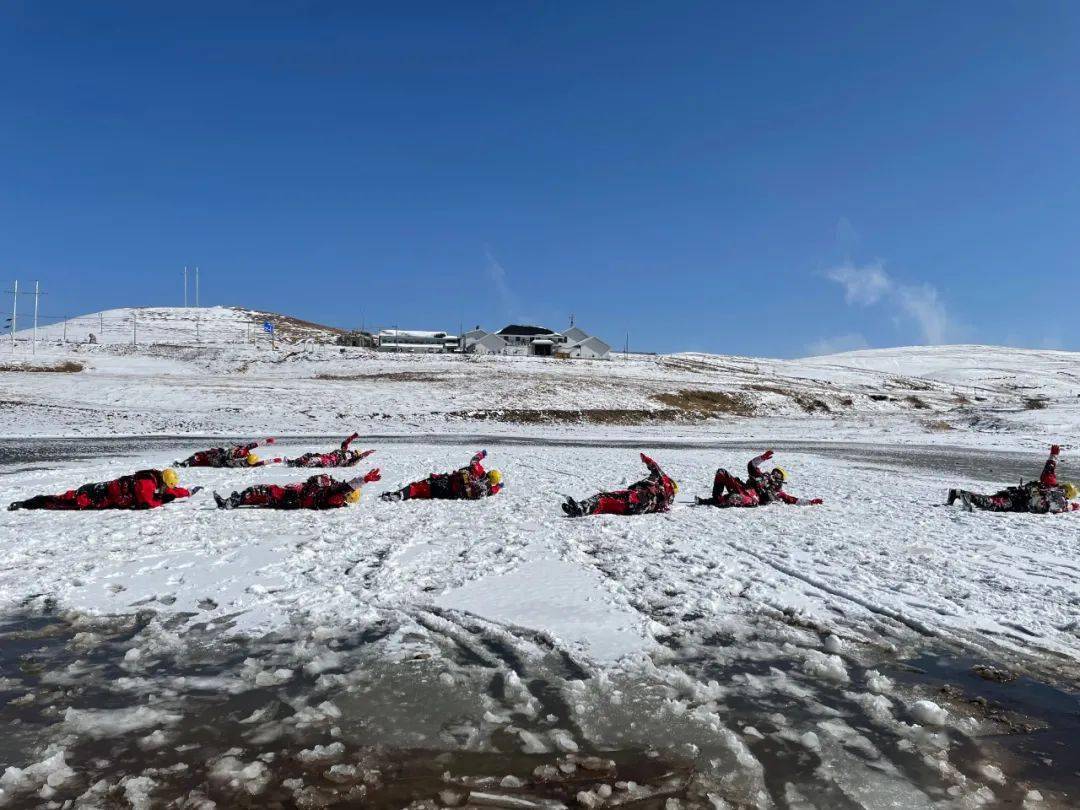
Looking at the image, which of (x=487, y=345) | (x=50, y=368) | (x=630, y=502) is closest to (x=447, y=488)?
(x=630, y=502)

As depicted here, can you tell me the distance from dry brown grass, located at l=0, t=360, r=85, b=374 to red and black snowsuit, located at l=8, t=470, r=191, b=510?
→ 56580 mm

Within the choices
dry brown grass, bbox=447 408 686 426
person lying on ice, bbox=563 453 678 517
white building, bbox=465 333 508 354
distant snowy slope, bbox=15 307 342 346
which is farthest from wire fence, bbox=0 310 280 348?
person lying on ice, bbox=563 453 678 517

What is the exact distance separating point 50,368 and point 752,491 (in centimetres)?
6835

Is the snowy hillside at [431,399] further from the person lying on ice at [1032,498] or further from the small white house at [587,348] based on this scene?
the small white house at [587,348]

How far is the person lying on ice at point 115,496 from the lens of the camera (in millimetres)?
12688

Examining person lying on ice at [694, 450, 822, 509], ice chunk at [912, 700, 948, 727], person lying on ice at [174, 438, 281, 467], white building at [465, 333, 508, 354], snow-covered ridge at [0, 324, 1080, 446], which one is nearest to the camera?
ice chunk at [912, 700, 948, 727]

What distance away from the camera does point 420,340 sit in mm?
130375

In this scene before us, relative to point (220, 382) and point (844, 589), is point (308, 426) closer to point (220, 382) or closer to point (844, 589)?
point (220, 382)

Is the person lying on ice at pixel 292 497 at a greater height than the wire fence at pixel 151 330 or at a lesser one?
lesser

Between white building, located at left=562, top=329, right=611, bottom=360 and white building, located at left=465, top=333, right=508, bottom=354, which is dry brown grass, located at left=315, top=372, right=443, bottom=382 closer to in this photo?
white building, located at left=465, top=333, right=508, bottom=354

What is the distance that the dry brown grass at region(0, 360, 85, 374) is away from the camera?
58.5m

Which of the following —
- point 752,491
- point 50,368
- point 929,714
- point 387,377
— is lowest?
point 929,714

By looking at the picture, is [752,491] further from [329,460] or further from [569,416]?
[569,416]

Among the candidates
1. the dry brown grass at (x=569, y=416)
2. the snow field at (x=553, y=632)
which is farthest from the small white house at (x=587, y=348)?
the snow field at (x=553, y=632)
